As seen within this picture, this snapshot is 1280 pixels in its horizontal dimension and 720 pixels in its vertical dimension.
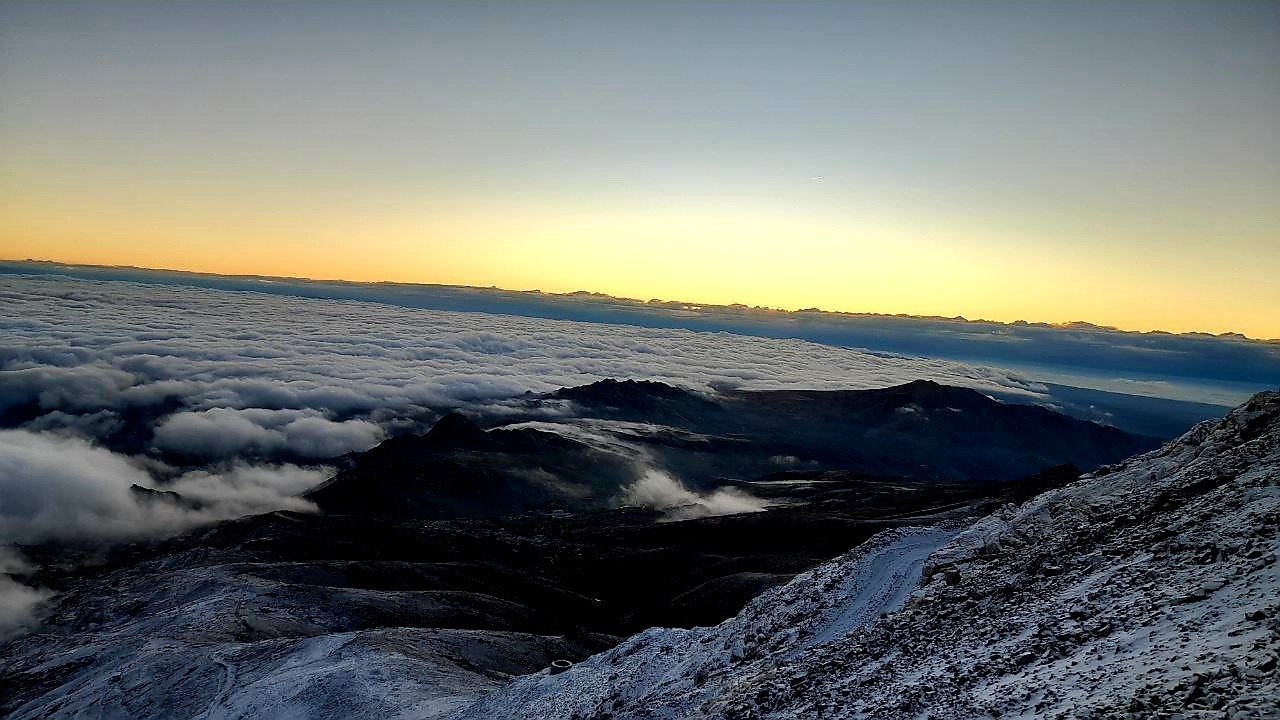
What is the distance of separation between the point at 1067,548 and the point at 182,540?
137043 millimetres

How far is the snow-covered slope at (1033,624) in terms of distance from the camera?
45.7 ft

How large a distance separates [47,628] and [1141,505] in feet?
295

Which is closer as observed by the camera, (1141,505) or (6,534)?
(1141,505)

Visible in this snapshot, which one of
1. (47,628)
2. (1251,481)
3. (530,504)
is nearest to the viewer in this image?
(1251,481)

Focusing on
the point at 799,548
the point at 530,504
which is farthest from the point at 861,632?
the point at 530,504

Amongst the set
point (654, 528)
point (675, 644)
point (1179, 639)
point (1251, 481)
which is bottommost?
point (654, 528)

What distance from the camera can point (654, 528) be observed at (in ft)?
399

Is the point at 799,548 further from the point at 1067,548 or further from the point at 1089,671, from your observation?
→ the point at 1089,671

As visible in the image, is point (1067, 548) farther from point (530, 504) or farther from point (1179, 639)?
point (530, 504)

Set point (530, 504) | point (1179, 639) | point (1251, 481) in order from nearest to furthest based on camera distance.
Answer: point (1179, 639)
point (1251, 481)
point (530, 504)

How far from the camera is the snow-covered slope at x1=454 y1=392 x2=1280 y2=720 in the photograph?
1392 centimetres

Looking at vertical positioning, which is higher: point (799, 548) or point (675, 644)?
point (675, 644)

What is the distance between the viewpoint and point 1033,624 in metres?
19.0

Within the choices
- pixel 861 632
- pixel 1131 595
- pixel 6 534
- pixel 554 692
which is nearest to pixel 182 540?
pixel 6 534
